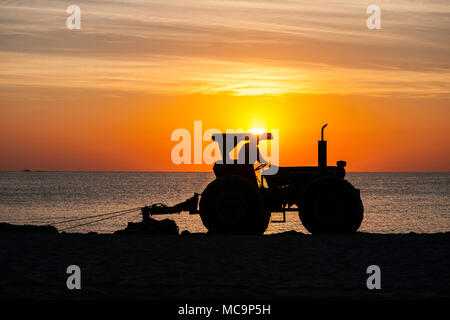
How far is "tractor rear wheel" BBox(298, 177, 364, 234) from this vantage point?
14.0 metres

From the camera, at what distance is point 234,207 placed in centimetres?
1411

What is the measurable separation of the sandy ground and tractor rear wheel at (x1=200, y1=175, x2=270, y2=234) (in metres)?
0.47

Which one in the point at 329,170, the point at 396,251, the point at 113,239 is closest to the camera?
the point at 396,251

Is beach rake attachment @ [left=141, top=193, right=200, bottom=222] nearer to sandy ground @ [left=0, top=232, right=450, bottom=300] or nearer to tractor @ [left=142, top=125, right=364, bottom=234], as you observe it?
tractor @ [left=142, top=125, right=364, bottom=234]

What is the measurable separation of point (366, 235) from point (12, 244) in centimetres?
733

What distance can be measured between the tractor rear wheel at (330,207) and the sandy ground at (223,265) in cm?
50

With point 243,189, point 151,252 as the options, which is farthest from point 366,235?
point 151,252

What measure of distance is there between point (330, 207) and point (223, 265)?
14.9 ft

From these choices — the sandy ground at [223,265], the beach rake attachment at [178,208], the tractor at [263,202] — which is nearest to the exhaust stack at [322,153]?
the tractor at [263,202]

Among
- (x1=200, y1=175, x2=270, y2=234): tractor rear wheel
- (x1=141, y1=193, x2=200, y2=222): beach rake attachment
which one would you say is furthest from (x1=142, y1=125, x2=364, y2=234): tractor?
(x1=141, y1=193, x2=200, y2=222): beach rake attachment

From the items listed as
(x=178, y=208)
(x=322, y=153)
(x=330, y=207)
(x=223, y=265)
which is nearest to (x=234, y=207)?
(x=178, y=208)
